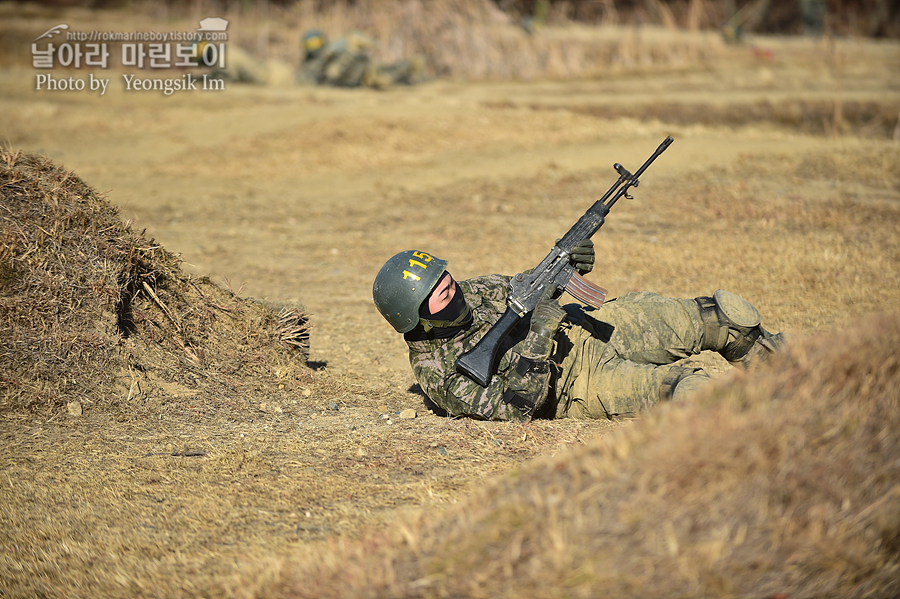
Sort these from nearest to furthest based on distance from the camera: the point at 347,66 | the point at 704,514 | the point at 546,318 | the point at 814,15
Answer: the point at 704,514, the point at 546,318, the point at 347,66, the point at 814,15

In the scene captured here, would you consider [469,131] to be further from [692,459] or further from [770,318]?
[692,459]

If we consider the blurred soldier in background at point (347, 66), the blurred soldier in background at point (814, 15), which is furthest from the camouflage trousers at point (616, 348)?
the blurred soldier in background at point (814, 15)

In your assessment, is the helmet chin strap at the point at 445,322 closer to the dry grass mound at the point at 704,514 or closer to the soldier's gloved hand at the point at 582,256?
the soldier's gloved hand at the point at 582,256

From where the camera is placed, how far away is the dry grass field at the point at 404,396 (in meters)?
2.46

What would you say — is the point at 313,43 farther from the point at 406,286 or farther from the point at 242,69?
the point at 406,286

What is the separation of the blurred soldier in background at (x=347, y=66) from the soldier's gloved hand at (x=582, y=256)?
14.5 metres

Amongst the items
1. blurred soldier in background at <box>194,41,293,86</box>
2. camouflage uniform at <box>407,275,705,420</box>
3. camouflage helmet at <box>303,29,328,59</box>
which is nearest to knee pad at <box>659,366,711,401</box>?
camouflage uniform at <box>407,275,705,420</box>

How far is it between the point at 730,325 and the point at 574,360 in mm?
878

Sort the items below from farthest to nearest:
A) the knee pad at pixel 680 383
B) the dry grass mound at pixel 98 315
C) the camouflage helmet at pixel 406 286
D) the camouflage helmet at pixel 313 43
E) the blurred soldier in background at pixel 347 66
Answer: the camouflage helmet at pixel 313 43, the blurred soldier in background at pixel 347 66, the dry grass mound at pixel 98 315, the camouflage helmet at pixel 406 286, the knee pad at pixel 680 383

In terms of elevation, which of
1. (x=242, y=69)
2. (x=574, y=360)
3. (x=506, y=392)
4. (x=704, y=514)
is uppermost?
(x=704, y=514)

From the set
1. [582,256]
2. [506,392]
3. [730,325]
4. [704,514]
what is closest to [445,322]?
[506,392]

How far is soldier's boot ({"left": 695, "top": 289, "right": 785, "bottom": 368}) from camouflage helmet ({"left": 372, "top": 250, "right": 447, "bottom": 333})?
1531 millimetres

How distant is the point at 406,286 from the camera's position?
4.27 meters

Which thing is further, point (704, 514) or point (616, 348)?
point (616, 348)
